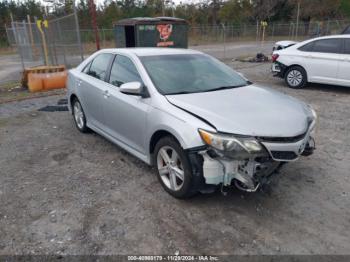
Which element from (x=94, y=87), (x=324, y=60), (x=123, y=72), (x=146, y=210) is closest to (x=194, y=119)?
(x=146, y=210)

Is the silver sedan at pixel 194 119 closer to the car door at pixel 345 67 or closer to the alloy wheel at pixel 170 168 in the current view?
the alloy wheel at pixel 170 168

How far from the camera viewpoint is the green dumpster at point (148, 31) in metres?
13.4

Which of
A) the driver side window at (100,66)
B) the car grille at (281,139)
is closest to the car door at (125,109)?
the driver side window at (100,66)

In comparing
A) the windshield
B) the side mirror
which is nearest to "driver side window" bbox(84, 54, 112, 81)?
the windshield

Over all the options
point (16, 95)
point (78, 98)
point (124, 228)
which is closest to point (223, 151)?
point (124, 228)

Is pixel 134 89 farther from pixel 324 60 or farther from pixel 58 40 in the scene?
pixel 58 40

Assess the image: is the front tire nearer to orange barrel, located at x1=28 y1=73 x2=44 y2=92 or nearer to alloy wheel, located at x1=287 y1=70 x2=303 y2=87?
alloy wheel, located at x1=287 y1=70 x2=303 y2=87

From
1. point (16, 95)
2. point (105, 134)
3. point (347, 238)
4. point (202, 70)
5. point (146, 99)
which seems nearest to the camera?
point (347, 238)

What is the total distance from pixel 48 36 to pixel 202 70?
11.5 m

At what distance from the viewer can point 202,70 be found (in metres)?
4.23

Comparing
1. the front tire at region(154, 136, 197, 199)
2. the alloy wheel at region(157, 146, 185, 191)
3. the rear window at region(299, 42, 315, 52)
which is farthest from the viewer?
the rear window at region(299, 42, 315, 52)

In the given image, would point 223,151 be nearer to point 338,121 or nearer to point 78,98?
point 78,98

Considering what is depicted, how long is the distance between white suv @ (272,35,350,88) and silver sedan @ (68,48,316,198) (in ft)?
16.9

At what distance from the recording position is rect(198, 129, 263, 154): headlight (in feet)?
9.26
